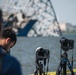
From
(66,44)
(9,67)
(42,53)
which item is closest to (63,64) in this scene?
(66,44)

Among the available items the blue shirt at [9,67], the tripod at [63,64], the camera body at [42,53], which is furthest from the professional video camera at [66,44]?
the blue shirt at [9,67]

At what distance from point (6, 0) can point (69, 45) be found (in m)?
112

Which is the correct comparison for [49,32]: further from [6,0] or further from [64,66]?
[64,66]

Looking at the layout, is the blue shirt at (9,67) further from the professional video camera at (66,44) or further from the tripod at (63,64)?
the tripod at (63,64)

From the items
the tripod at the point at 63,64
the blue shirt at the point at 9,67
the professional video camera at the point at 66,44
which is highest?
the blue shirt at the point at 9,67

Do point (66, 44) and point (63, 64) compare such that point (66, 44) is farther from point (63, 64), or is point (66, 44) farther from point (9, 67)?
point (9, 67)

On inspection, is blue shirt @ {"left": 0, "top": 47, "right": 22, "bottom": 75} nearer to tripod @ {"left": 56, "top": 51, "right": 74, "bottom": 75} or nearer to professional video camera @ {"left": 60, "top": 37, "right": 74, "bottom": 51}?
professional video camera @ {"left": 60, "top": 37, "right": 74, "bottom": 51}

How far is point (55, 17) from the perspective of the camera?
366ft

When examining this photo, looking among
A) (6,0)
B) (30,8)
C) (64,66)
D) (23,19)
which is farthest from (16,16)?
(64,66)

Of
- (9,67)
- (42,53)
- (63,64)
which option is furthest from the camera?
(63,64)

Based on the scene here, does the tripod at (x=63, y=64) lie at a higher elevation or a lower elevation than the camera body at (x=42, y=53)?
lower

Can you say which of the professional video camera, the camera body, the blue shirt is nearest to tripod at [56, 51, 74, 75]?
the professional video camera

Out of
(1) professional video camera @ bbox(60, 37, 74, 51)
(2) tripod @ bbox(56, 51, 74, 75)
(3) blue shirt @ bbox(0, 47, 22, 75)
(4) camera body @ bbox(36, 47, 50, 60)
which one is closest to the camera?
(3) blue shirt @ bbox(0, 47, 22, 75)

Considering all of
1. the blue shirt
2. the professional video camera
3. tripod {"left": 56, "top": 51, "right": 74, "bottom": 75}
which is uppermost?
the blue shirt
